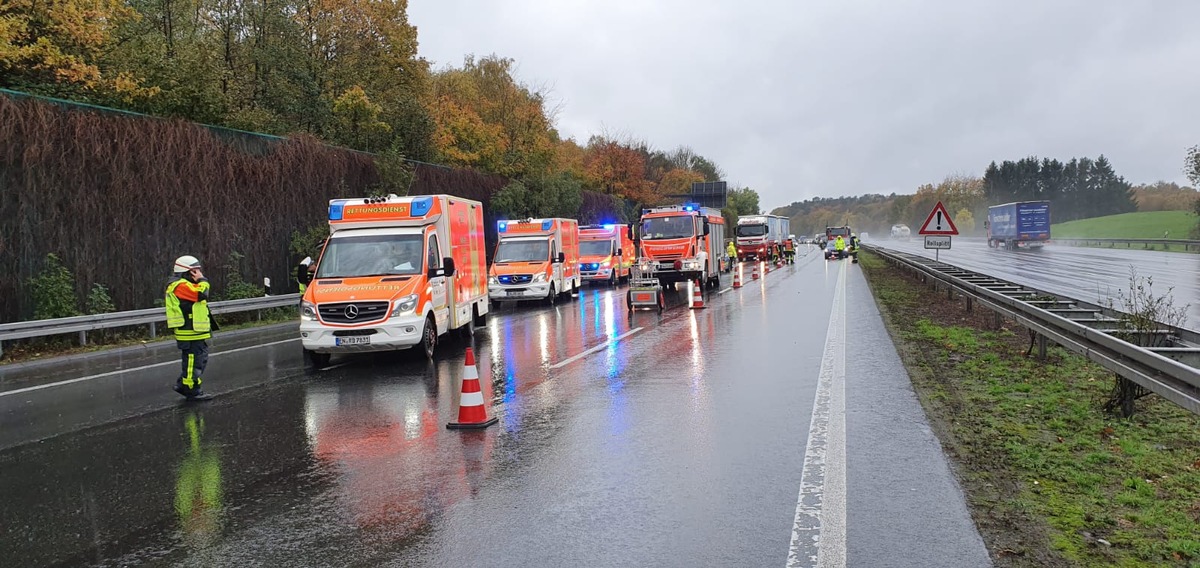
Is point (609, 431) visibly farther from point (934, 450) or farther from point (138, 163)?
point (138, 163)

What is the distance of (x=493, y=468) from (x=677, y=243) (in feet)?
68.8

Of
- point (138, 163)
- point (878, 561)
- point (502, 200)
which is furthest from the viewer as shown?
point (502, 200)

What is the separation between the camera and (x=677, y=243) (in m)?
27.0

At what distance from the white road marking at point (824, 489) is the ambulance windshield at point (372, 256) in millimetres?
6671

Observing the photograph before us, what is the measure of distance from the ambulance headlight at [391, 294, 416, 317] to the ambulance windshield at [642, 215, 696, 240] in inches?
627

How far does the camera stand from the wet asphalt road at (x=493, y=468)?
15.7ft

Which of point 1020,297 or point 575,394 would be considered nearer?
point 575,394

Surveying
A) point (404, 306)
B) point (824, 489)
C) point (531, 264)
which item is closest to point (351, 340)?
point (404, 306)

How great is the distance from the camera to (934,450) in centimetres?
673

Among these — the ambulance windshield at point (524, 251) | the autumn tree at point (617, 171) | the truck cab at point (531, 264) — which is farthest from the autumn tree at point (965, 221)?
the ambulance windshield at point (524, 251)

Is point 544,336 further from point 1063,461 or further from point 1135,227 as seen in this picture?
point 1135,227

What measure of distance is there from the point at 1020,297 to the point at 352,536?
12571 mm

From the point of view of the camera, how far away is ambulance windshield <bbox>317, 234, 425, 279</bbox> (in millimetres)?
12977

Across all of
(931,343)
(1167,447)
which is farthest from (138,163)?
(1167,447)
